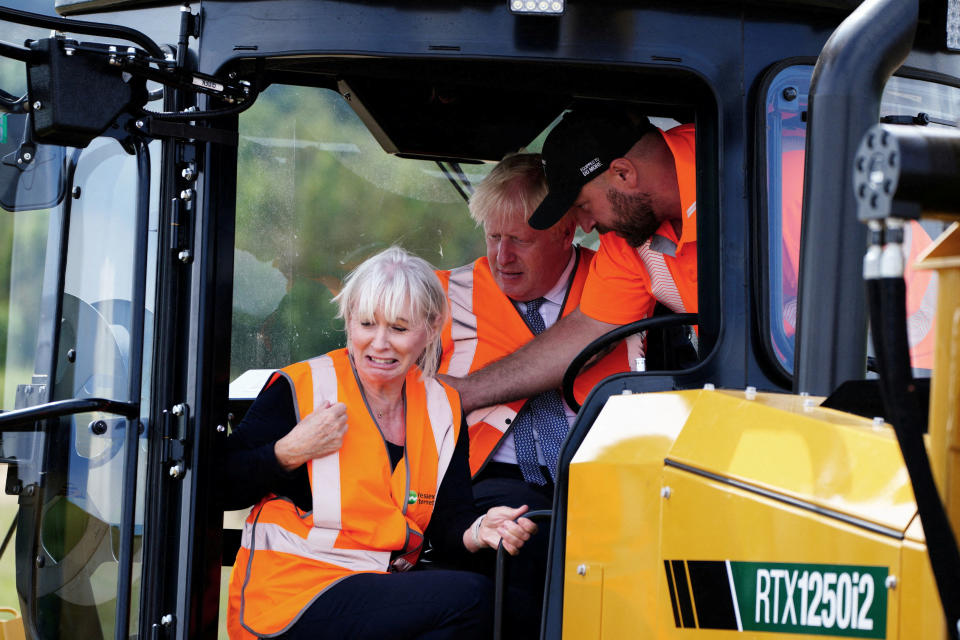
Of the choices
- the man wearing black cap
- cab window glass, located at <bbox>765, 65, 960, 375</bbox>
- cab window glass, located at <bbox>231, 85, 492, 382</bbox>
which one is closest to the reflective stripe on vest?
the man wearing black cap

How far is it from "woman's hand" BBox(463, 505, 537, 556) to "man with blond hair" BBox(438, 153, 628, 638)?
1.38 feet

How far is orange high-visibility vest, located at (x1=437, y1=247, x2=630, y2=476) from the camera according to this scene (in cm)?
302

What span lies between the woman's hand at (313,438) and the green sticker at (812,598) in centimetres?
113

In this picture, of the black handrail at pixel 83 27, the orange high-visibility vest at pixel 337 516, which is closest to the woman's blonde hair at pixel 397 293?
the orange high-visibility vest at pixel 337 516

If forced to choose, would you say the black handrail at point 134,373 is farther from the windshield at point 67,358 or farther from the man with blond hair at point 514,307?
the man with blond hair at point 514,307

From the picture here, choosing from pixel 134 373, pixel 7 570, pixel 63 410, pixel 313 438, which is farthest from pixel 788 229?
pixel 7 570

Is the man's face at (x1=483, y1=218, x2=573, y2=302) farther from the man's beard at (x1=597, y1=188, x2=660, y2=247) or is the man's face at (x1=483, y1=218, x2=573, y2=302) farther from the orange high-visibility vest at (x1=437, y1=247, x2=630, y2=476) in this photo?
the man's beard at (x1=597, y1=188, x2=660, y2=247)

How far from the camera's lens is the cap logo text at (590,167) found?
282cm

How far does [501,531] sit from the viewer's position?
242 cm

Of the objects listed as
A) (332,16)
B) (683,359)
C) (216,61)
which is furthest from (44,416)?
(683,359)

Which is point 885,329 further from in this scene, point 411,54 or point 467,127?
point 467,127

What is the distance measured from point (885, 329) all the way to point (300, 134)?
243 centimetres

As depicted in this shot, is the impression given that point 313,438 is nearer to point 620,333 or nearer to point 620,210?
point 620,333

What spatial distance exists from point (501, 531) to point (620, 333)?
54 cm
